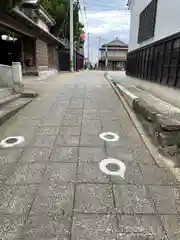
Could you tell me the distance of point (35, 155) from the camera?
3.17m

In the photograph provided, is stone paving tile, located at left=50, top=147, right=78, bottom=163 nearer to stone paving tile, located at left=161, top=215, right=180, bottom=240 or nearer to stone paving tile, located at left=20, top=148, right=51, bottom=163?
stone paving tile, located at left=20, top=148, right=51, bottom=163

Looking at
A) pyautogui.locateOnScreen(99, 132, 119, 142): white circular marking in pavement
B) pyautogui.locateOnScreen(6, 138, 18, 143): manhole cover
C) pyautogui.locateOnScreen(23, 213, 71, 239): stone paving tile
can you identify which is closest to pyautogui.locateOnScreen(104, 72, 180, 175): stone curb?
pyautogui.locateOnScreen(99, 132, 119, 142): white circular marking in pavement

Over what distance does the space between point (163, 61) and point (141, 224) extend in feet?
20.0

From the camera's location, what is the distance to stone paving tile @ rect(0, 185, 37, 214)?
6.61 feet

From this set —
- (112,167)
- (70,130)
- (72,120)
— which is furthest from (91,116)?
(112,167)

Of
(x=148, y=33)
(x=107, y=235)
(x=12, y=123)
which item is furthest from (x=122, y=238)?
(x=148, y=33)

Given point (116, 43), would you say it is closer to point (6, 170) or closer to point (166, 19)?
point (166, 19)

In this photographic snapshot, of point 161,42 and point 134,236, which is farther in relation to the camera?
point 161,42

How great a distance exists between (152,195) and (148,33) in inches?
324

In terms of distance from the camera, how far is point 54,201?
6.99ft

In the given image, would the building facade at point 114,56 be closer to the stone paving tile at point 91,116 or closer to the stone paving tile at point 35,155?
the stone paving tile at point 91,116

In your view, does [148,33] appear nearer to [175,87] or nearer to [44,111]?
[175,87]

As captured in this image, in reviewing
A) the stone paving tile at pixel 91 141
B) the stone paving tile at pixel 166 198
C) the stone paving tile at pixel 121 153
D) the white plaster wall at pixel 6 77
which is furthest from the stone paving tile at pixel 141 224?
the white plaster wall at pixel 6 77

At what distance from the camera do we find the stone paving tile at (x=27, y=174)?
2.48 m
